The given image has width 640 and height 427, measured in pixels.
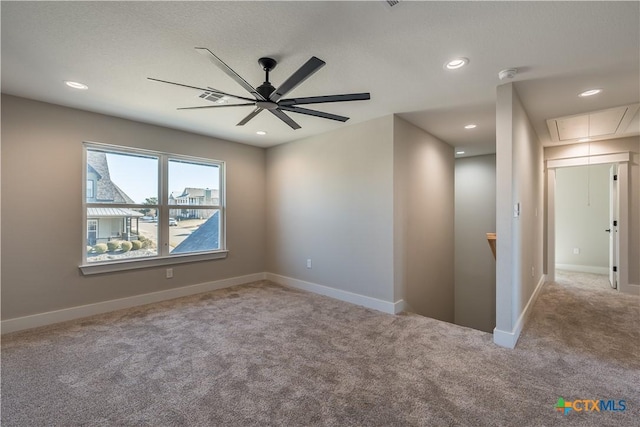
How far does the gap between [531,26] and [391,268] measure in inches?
98.1

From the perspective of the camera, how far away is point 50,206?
3115 millimetres

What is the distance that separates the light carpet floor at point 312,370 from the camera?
1705mm

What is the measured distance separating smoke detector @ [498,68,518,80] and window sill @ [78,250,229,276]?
4155 mm

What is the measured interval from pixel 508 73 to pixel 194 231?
14.0 feet

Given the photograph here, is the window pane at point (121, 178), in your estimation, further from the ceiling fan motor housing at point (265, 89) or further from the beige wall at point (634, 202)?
the beige wall at point (634, 202)

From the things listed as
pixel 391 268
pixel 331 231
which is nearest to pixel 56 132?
pixel 331 231

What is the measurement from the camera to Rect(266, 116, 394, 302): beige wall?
138 inches

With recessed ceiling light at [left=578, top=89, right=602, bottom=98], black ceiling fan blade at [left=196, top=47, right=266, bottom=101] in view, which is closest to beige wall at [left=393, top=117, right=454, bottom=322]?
recessed ceiling light at [left=578, top=89, right=602, bottom=98]

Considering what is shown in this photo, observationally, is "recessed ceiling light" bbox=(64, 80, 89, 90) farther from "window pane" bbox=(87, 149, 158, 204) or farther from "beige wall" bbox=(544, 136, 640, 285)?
"beige wall" bbox=(544, 136, 640, 285)

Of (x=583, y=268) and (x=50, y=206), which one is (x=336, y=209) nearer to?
(x=50, y=206)

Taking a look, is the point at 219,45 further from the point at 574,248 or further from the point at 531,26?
the point at 574,248

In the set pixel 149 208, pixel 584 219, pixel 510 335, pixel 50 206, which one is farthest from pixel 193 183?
pixel 584 219

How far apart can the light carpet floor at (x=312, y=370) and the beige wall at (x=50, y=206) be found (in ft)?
1.22

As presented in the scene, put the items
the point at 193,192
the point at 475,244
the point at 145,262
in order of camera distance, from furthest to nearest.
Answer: the point at 475,244 → the point at 193,192 → the point at 145,262
